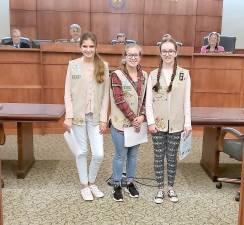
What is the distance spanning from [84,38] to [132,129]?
0.75 meters

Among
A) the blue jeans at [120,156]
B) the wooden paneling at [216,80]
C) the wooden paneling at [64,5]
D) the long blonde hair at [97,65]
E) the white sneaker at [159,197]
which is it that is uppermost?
the wooden paneling at [64,5]

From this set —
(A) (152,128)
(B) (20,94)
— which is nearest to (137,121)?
(A) (152,128)

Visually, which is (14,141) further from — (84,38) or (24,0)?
(24,0)

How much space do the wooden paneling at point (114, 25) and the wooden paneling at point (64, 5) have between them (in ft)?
0.89

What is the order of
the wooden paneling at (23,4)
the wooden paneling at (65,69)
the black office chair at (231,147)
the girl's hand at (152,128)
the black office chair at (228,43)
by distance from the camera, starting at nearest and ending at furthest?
1. the girl's hand at (152,128)
2. the black office chair at (231,147)
3. the wooden paneling at (65,69)
4. the black office chair at (228,43)
5. the wooden paneling at (23,4)

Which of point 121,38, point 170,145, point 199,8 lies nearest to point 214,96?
point 121,38

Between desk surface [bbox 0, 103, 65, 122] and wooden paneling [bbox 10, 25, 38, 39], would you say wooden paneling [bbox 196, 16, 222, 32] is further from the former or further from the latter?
desk surface [bbox 0, 103, 65, 122]

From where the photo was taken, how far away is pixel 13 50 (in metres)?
4.62

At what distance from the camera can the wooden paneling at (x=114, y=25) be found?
25.8 ft

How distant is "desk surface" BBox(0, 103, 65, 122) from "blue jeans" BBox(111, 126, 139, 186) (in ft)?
1.96

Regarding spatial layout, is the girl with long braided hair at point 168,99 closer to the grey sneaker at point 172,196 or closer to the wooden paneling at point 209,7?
the grey sneaker at point 172,196

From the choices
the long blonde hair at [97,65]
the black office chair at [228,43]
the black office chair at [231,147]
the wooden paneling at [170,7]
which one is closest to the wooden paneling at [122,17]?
the wooden paneling at [170,7]

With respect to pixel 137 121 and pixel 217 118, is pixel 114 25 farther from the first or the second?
pixel 137 121

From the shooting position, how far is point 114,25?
7.89 meters
